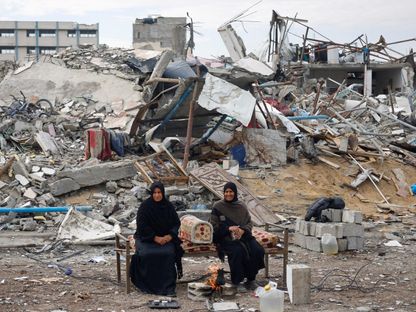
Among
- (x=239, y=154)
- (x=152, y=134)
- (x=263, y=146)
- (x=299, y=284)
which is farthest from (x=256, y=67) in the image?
(x=299, y=284)

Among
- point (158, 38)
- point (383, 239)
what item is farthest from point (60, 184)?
point (158, 38)

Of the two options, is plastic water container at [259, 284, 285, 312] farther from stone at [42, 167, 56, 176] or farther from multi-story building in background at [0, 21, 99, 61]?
multi-story building in background at [0, 21, 99, 61]

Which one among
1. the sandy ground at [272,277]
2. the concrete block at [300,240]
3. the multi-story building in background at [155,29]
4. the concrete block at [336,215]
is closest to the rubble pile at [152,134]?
the sandy ground at [272,277]

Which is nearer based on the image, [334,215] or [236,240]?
[236,240]

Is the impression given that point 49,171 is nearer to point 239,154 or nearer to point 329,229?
point 239,154

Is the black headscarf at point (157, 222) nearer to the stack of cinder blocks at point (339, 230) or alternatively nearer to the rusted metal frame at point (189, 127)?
the stack of cinder blocks at point (339, 230)

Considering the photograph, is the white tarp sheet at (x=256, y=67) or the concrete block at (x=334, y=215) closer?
the concrete block at (x=334, y=215)

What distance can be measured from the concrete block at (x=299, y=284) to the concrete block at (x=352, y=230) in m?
3.04

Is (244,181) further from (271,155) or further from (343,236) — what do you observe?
(343,236)

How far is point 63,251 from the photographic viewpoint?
9539 mm

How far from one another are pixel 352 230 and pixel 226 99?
4.73m

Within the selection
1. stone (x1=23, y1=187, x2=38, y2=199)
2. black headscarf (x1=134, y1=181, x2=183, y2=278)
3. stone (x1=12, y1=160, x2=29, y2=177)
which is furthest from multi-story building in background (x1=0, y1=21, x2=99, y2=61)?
black headscarf (x1=134, y1=181, x2=183, y2=278)

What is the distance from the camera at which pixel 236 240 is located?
7.27 metres

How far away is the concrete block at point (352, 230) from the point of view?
31.5 feet
